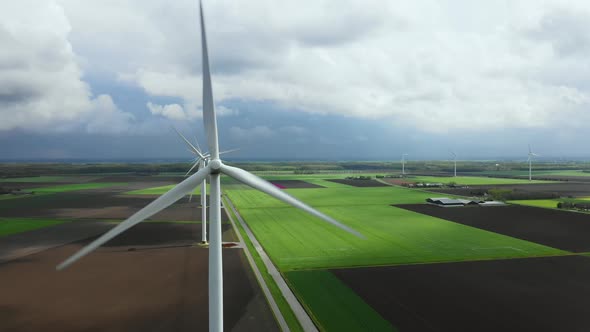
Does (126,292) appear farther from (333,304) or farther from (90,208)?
(90,208)

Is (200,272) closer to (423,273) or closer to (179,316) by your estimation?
(179,316)

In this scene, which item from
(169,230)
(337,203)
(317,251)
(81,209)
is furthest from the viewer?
(337,203)

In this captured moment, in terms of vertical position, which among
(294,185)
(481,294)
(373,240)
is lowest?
(481,294)

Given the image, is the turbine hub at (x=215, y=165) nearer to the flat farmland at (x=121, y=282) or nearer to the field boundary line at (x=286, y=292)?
the flat farmland at (x=121, y=282)

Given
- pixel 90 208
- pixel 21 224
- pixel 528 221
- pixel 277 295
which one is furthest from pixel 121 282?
pixel 528 221

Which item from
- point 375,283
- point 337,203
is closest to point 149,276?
point 375,283

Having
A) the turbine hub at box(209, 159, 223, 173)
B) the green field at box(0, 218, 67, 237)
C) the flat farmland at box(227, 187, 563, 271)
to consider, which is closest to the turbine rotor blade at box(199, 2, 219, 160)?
the turbine hub at box(209, 159, 223, 173)
